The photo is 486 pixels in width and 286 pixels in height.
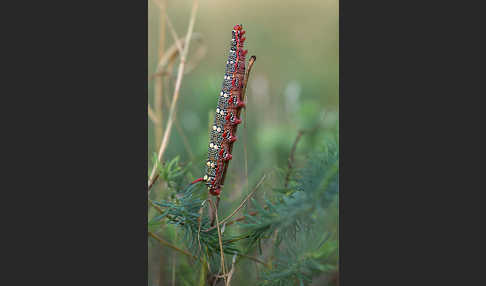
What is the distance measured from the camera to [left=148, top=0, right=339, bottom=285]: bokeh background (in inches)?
81.4

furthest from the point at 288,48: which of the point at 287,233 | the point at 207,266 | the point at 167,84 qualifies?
the point at 207,266

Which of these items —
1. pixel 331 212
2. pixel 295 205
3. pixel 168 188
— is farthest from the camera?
pixel 168 188

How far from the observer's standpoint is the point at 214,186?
2123 mm

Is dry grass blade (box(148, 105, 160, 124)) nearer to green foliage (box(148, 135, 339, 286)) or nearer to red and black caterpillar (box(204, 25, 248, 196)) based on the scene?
green foliage (box(148, 135, 339, 286))

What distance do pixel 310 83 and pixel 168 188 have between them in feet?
2.49

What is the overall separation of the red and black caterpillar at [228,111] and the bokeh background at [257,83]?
0.16 ft

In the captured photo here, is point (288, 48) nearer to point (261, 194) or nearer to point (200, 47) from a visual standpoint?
point (200, 47)

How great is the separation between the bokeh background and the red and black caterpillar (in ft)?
0.16

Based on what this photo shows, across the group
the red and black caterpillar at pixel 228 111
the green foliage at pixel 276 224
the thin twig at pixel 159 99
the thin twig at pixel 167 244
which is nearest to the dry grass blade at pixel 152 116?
the thin twig at pixel 159 99

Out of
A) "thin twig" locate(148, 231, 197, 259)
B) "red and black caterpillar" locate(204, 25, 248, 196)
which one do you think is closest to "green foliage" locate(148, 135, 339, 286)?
"thin twig" locate(148, 231, 197, 259)

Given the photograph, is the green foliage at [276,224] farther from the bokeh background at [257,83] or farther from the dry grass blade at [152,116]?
the dry grass blade at [152,116]

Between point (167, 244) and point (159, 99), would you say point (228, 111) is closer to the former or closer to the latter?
point (159, 99)

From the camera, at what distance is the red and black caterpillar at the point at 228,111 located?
6.65ft

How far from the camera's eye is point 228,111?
2.04m
